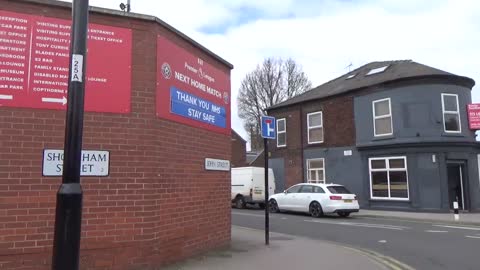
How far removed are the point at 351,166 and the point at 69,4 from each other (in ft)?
72.1

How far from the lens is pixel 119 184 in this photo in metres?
7.32

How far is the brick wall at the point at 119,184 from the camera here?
6.65m

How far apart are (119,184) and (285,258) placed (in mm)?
3988

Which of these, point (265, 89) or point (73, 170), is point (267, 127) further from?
point (265, 89)

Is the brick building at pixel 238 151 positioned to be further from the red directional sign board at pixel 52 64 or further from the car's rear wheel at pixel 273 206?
→ the red directional sign board at pixel 52 64

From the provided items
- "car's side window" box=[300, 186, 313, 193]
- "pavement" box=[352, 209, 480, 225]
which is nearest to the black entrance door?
"pavement" box=[352, 209, 480, 225]

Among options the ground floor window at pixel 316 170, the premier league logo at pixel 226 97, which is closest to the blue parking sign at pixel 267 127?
the premier league logo at pixel 226 97

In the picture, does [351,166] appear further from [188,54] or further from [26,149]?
[26,149]

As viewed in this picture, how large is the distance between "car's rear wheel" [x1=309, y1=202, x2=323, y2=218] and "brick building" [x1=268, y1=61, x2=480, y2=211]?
5.36 metres

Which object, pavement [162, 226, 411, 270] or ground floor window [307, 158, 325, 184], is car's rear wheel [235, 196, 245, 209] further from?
pavement [162, 226, 411, 270]

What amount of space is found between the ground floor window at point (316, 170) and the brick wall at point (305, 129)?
54 cm

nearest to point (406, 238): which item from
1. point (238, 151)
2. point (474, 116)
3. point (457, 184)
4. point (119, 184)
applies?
point (119, 184)

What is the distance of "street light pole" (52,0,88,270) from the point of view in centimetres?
356

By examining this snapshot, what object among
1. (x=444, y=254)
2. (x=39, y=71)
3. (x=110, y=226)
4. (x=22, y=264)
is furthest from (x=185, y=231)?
(x=444, y=254)
